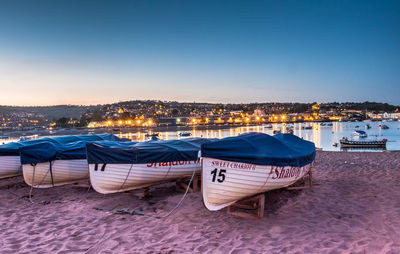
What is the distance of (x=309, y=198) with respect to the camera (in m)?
8.37

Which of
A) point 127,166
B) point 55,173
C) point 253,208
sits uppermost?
point 127,166

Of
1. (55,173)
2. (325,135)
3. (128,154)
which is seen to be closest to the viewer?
(128,154)

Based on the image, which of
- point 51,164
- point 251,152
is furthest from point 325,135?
point 251,152

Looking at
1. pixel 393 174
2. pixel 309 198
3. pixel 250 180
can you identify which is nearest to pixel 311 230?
pixel 250 180

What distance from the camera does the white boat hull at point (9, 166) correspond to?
465 inches

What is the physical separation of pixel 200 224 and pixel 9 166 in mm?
9633

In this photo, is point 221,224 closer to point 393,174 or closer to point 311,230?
point 311,230

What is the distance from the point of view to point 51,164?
10484 mm

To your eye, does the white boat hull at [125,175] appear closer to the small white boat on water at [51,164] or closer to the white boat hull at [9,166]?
the small white boat on water at [51,164]

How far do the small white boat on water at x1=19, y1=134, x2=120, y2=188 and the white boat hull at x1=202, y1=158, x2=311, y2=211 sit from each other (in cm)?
633

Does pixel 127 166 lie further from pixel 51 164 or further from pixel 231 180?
pixel 51 164

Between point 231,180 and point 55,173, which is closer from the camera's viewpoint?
point 231,180

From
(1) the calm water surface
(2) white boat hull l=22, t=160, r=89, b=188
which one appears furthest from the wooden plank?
(1) the calm water surface

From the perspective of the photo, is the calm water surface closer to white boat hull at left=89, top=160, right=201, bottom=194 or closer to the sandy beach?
the sandy beach
